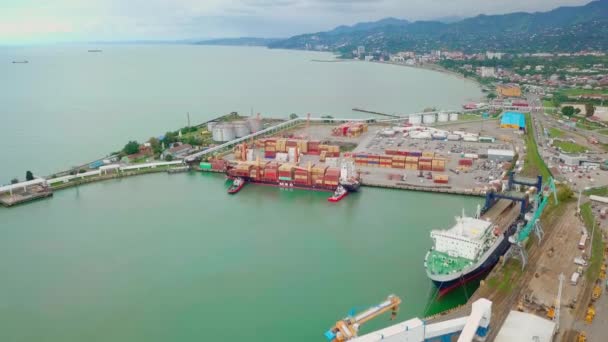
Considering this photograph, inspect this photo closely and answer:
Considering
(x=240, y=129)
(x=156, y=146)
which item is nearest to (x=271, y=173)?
(x=156, y=146)

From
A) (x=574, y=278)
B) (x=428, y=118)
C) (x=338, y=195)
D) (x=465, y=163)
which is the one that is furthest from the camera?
(x=428, y=118)

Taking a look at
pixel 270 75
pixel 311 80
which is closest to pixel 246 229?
pixel 311 80

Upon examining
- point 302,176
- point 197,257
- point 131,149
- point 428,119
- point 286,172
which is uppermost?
point 131,149

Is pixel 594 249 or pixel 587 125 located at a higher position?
pixel 587 125

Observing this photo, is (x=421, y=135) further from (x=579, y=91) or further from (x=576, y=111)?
(x=579, y=91)

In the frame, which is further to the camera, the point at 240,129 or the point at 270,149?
the point at 240,129

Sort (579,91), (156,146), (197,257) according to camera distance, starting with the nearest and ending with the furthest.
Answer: (197,257)
(156,146)
(579,91)

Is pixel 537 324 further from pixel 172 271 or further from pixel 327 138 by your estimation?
pixel 327 138
